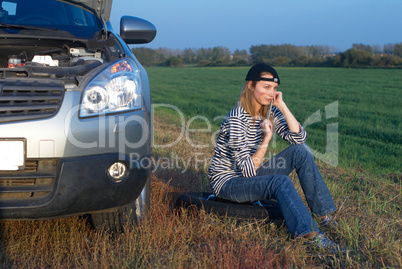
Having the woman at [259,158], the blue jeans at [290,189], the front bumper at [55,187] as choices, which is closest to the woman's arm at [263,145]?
the woman at [259,158]

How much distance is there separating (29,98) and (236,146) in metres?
1.52

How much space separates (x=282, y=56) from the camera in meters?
68.1

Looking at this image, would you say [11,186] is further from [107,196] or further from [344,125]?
[344,125]

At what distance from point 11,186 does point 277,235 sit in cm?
175

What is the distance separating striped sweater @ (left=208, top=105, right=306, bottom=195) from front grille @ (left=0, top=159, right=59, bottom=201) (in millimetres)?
1402

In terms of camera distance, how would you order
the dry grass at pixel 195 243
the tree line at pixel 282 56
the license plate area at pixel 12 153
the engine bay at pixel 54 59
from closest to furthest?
the license plate area at pixel 12 153 < the dry grass at pixel 195 243 < the engine bay at pixel 54 59 < the tree line at pixel 282 56

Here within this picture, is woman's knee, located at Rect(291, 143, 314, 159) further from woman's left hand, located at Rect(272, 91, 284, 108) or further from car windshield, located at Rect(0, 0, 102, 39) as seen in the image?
car windshield, located at Rect(0, 0, 102, 39)

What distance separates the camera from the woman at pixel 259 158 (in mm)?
3443

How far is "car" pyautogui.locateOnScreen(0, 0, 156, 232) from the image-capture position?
2557 mm

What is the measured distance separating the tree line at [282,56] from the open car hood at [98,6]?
5114 cm

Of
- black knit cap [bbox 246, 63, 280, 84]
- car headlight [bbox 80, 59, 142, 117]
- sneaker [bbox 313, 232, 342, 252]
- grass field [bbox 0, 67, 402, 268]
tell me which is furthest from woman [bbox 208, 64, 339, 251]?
car headlight [bbox 80, 59, 142, 117]

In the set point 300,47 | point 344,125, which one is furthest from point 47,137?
point 300,47

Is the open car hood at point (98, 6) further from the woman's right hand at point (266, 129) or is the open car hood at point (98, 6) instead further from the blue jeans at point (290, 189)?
the blue jeans at point (290, 189)

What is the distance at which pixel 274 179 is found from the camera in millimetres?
3350
